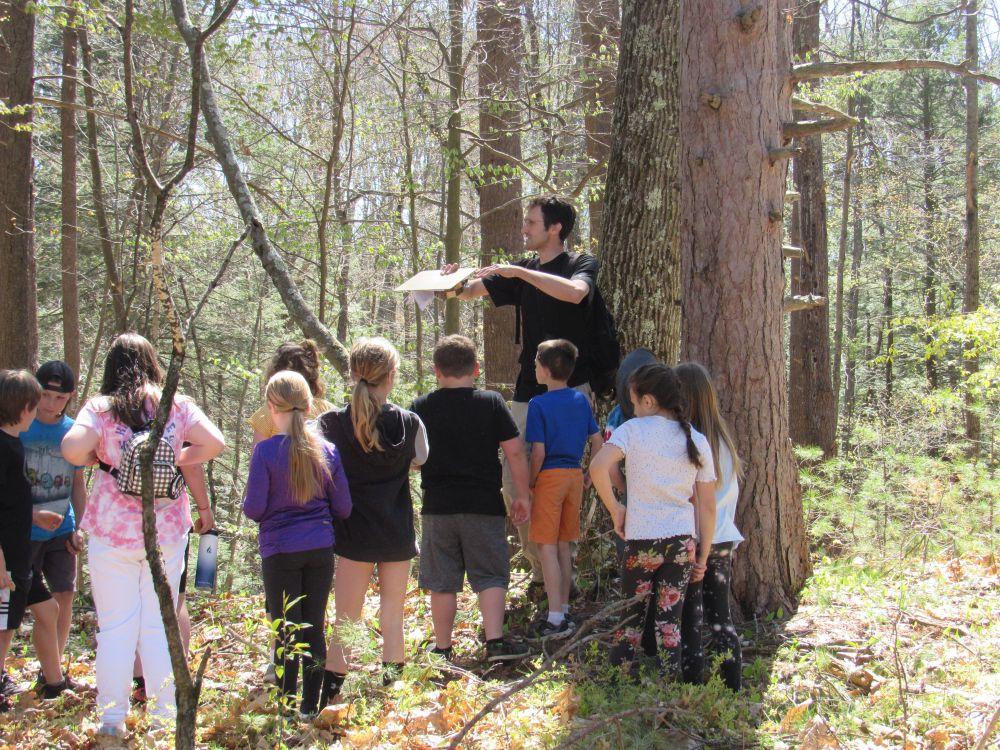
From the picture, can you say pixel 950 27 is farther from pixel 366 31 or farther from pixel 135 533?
pixel 135 533

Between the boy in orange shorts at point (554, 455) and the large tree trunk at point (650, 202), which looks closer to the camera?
the boy in orange shorts at point (554, 455)

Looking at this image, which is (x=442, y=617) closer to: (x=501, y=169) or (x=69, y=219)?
(x=501, y=169)

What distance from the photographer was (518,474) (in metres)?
4.68

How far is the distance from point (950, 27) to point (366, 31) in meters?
22.1

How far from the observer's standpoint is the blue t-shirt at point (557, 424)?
190 inches

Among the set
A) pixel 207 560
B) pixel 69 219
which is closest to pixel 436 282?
pixel 207 560

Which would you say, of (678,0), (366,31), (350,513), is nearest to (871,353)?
(366,31)

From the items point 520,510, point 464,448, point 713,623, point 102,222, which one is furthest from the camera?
point 102,222

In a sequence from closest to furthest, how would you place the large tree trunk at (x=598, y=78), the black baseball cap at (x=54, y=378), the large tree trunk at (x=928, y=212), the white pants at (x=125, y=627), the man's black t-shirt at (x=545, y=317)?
the white pants at (x=125, y=627) < the black baseball cap at (x=54, y=378) < the man's black t-shirt at (x=545, y=317) < the large tree trunk at (x=598, y=78) < the large tree trunk at (x=928, y=212)

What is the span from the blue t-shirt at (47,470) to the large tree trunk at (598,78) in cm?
694

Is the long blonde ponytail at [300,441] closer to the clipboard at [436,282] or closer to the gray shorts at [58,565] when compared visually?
the clipboard at [436,282]

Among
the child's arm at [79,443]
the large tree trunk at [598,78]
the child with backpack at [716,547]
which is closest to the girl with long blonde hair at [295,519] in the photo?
the child's arm at [79,443]

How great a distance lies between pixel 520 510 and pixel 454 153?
219 inches

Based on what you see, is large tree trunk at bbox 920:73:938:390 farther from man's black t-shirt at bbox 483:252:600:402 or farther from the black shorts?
the black shorts
